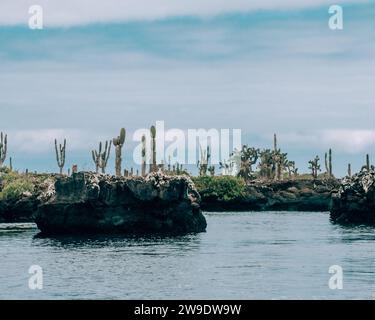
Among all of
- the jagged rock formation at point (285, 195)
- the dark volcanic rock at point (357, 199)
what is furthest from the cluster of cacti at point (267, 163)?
the dark volcanic rock at point (357, 199)

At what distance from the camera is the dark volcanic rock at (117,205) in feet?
293

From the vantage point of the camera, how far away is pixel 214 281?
50.4 meters

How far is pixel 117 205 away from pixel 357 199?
Result: 44290 mm

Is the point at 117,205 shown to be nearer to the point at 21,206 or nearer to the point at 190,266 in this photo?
the point at 190,266

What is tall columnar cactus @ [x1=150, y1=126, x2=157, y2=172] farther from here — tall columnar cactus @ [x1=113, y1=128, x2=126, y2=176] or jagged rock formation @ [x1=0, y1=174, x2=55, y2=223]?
jagged rock formation @ [x1=0, y1=174, x2=55, y2=223]

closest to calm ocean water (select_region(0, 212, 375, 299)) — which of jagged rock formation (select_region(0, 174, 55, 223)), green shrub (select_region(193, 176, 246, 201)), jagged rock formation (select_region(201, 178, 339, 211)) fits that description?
jagged rock formation (select_region(0, 174, 55, 223))

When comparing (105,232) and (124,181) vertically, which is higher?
(124,181)

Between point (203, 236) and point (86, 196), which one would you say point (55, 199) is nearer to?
point (86, 196)

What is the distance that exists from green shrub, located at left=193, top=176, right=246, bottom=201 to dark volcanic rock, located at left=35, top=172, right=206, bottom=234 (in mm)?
78506

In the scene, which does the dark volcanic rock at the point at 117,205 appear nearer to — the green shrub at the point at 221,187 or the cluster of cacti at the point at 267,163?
the green shrub at the point at 221,187

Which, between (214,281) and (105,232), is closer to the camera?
(214,281)

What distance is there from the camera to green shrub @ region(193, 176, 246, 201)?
6737 inches

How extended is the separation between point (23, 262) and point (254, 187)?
116 m
